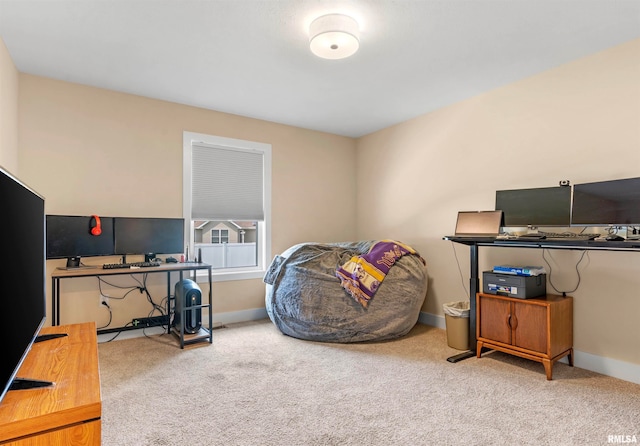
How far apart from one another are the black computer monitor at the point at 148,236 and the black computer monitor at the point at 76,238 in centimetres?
9

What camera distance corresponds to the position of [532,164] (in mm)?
3273

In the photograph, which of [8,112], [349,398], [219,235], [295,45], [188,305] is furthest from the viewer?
[219,235]

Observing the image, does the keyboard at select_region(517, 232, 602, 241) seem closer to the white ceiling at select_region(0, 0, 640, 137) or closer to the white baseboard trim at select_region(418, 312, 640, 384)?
the white baseboard trim at select_region(418, 312, 640, 384)

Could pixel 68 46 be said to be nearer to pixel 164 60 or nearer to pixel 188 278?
pixel 164 60

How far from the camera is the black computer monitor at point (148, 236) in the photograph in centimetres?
354

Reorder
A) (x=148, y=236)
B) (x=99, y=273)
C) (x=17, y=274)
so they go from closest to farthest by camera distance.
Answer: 1. (x=17, y=274)
2. (x=99, y=273)
3. (x=148, y=236)

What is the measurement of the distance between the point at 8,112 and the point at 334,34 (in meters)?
2.66

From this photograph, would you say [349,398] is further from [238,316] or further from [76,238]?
[76,238]

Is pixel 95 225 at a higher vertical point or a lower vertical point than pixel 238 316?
higher

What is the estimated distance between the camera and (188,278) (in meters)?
4.08

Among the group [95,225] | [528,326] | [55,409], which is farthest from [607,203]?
[95,225]

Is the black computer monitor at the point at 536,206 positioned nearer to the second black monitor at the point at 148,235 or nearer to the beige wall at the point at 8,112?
the second black monitor at the point at 148,235

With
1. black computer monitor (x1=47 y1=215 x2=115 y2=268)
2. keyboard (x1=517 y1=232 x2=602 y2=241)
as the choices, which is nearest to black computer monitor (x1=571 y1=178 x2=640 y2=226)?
keyboard (x1=517 y1=232 x2=602 y2=241)

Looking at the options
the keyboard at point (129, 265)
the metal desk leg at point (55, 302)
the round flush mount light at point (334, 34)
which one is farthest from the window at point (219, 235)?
the round flush mount light at point (334, 34)
